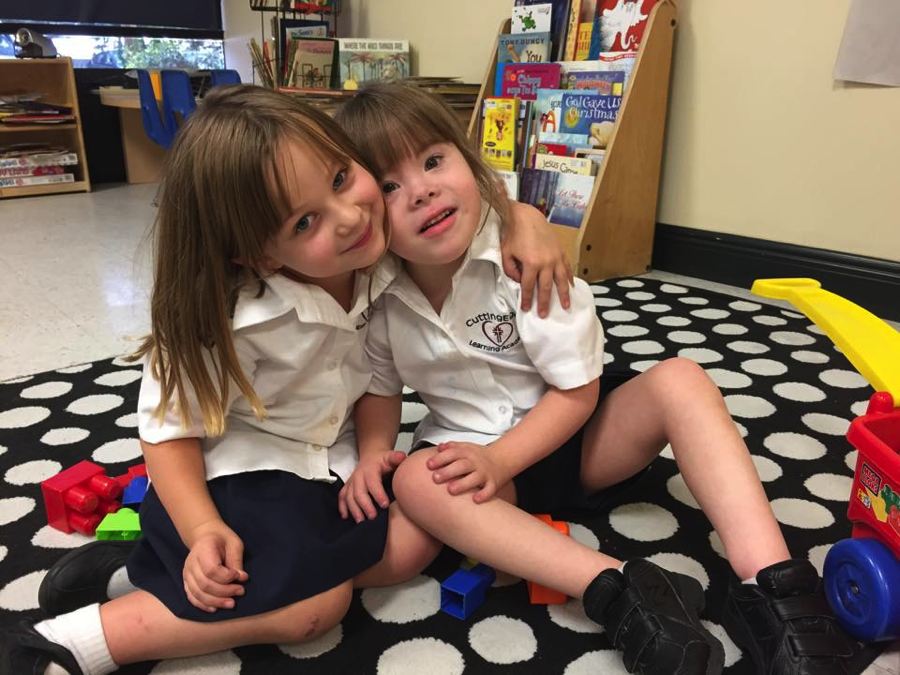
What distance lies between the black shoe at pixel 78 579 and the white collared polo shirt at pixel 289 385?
13cm

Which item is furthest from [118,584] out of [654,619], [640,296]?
[640,296]

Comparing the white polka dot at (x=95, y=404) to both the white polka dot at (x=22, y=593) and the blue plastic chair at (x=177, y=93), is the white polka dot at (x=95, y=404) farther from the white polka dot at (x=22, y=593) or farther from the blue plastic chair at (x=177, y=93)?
the blue plastic chair at (x=177, y=93)

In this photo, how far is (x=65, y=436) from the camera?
1.00m

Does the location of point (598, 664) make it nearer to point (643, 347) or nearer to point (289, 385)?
point (289, 385)

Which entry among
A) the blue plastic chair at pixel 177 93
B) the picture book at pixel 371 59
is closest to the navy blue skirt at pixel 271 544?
the picture book at pixel 371 59

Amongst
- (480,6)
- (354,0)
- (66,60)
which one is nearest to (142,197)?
(66,60)

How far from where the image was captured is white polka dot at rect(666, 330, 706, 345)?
1.35 meters

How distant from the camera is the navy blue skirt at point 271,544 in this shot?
23.6 inches

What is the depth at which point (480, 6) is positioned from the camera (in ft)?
7.37

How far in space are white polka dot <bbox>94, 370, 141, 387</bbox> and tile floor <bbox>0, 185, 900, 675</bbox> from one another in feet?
0.21

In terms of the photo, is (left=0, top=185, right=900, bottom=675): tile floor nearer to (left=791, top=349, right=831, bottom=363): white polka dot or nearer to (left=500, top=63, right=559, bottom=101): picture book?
(left=791, top=349, right=831, bottom=363): white polka dot

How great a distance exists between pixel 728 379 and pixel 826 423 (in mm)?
178

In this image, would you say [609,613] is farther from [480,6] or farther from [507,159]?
[480,6]

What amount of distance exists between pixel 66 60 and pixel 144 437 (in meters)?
2.93
